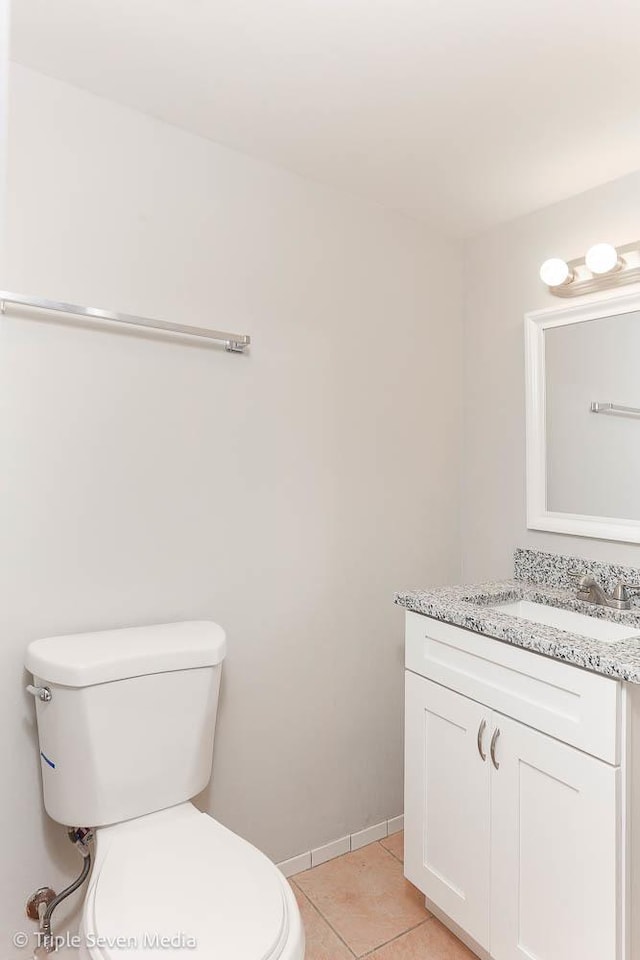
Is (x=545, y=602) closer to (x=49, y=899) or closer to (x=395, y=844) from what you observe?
(x=395, y=844)

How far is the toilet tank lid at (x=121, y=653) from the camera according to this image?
4.43 feet

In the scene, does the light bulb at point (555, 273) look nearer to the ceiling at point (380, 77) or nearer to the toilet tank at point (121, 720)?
the ceiling at point (380, 77)

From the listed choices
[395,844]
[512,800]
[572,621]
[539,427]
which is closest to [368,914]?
[395,844]

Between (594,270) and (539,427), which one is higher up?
(594,270)

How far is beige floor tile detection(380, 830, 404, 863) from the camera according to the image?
203 cm

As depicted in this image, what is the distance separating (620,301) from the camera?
182 cm

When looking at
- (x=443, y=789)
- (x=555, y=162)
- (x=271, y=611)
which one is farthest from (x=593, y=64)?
(x=443, y=789)

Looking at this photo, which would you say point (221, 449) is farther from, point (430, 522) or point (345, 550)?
point (430, 522)

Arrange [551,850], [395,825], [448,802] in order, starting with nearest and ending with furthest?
[551,850] → [448,802] → [395,825]

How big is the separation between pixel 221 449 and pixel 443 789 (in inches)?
45.3

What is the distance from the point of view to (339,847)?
6.61ft

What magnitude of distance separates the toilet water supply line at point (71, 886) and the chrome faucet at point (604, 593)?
1.51 m

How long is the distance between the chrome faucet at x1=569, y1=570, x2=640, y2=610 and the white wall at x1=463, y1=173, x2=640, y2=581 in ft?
0.37

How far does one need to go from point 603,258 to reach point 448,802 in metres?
1.63
